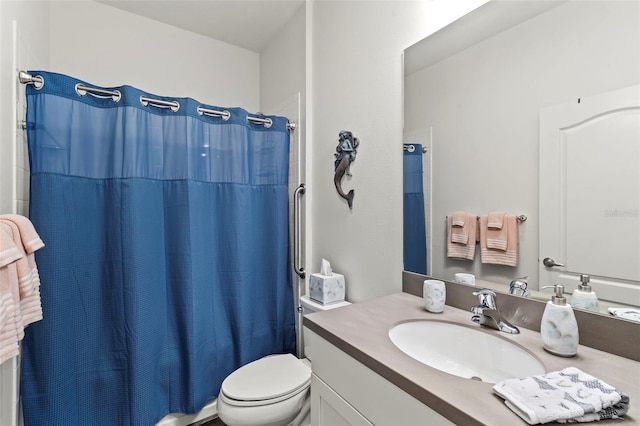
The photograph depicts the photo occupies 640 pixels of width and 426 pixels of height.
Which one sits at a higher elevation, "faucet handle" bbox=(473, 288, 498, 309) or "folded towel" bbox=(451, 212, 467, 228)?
"folded towel" bbox=(451, 212, 467, 228)

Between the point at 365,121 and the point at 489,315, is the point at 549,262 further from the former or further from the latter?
the point at 365,121

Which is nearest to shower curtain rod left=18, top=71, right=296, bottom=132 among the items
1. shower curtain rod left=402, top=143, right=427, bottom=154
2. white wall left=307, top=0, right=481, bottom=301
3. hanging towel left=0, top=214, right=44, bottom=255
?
white wall left=307, top=0, right=481, bottom=301

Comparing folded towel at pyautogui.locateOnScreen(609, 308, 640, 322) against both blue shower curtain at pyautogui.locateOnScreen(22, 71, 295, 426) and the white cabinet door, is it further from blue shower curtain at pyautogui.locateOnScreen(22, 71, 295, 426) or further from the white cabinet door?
blue shower curtain at pyautogui.locateOnScreen(22, 71, 295, 426)

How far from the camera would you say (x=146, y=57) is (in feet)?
7.11

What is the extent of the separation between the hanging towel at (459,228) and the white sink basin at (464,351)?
0.33 m

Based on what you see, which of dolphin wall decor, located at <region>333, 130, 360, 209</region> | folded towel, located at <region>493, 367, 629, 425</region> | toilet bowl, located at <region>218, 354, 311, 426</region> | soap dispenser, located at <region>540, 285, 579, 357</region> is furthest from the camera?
dolphin wall decor, located at <region>333, 130, 360, 209</region>

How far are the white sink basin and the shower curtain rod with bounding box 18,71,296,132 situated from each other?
1.53 m

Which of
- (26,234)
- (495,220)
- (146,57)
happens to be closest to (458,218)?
(495,220)

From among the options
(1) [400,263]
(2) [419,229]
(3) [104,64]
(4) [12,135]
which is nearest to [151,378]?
(4) [12,135]

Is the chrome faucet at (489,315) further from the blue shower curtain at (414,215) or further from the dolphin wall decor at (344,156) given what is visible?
the dolphin wall decor at (344,156)

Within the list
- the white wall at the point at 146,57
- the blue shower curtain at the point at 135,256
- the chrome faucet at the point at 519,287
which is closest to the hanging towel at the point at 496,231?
the chrome faucet at the point at 519,287

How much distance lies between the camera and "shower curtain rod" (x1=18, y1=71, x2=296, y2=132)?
1343 millimetres

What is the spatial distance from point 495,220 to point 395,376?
2.13 feet

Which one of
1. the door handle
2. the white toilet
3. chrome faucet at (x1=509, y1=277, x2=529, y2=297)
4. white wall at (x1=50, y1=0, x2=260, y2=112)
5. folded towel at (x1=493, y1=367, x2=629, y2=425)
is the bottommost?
the white toilet
